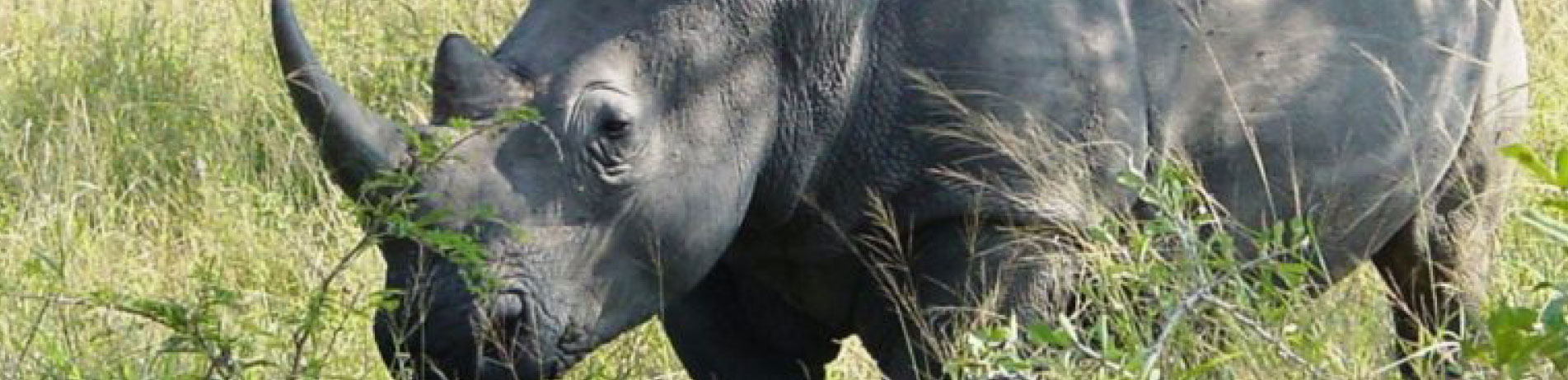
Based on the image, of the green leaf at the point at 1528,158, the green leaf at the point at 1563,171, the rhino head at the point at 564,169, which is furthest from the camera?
the rhino head at the point at 564,169

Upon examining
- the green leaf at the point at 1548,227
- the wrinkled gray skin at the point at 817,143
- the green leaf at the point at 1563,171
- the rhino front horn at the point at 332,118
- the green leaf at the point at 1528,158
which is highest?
the green leaf at the point at 1528,158

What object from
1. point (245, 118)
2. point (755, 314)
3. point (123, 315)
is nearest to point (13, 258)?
point (123, 315)

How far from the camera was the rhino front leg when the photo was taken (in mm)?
6164

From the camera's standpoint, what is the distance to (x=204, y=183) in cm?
798

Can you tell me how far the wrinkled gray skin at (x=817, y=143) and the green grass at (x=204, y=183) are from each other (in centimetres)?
27

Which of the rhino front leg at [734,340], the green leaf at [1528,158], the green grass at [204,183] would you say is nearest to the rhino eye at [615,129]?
the green grass at [204,183]

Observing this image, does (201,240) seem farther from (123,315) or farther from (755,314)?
(755,314)

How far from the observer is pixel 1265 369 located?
17.1 ft

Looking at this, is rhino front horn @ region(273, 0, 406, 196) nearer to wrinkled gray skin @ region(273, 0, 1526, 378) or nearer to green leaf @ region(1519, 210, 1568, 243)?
wrinkled gray skin @ region(273, 0, 1526, 378)

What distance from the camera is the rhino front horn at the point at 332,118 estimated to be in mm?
5230

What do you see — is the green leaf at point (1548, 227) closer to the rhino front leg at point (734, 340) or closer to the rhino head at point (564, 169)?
the rhino head at point (564, 169)

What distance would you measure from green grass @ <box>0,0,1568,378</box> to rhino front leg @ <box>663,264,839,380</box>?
0.17 metres

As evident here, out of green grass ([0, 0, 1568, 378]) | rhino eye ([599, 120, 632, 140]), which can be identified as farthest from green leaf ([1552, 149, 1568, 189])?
rhino eye ([599, 120, 632, 140])

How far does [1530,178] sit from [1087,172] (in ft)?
6.04
